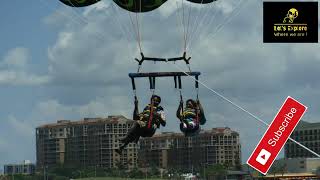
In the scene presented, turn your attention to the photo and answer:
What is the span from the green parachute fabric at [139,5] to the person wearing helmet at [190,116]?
4561mm

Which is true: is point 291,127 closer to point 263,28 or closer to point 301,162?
point 263,28

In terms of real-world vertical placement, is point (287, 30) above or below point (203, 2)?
below

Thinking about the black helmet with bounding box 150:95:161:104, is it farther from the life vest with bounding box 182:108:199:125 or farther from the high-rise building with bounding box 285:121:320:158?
the high-rise building with bounding box 285:121:320:158

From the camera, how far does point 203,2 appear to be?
28.9 m

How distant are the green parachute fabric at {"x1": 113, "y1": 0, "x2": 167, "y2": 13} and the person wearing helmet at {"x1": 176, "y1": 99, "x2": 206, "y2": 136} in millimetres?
4561

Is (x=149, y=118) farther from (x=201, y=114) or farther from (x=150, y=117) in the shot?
(x=201, y=114)

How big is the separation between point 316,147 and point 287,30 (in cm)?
16670

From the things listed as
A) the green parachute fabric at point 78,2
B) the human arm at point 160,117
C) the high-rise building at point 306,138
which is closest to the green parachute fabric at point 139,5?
the green parachute fabric at point 78,2

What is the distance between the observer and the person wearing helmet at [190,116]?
85.5ft

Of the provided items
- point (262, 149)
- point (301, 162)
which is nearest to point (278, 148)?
point (262, 149)

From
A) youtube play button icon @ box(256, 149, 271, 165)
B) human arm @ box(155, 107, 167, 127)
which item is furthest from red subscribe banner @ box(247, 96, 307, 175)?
human arm @ box(155, 107, 167, 127)

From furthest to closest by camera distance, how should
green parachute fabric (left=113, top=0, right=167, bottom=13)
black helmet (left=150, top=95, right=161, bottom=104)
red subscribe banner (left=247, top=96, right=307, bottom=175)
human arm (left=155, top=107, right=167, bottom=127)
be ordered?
green parachute fabric (left=113, top=0, right=167, bottom=13) < human arm (left=155, top=107, right=167, bottom=127) < black helmet (left=150, top=95, right=161, bottom=104) < red subscribe banner (left=247, top=96, right=307, bottom=175)

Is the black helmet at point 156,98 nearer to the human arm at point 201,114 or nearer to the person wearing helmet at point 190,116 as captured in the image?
the person wearing helmet at point 190,116

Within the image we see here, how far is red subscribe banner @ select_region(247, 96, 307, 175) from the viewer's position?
1114 centimetres
